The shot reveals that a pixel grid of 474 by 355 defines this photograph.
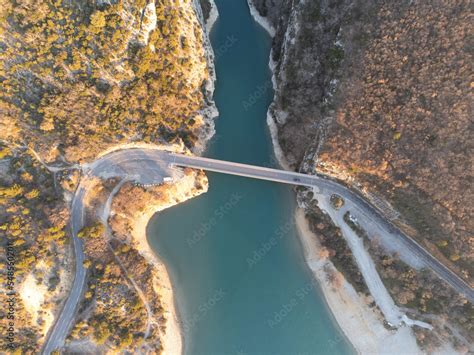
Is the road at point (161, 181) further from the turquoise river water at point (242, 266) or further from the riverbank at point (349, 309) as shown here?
the riverbank at point (349, 309)

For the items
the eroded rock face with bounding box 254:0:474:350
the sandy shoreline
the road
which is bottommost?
the sandy shoreline

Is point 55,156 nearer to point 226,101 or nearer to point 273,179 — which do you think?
point 226,101

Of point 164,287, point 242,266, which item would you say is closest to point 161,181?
point 164,287

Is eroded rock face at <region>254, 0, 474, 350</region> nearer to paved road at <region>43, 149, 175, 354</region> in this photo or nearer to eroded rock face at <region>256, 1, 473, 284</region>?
eroded rock face at <region>256, 1, 473, 284</region>

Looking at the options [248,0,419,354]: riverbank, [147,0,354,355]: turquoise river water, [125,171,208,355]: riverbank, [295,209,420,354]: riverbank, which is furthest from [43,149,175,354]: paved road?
[295,209,420,354]: riverbank

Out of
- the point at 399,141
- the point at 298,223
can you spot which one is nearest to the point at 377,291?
the point at 298,223

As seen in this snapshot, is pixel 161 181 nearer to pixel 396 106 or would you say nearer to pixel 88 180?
pixel 88 180
